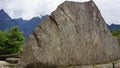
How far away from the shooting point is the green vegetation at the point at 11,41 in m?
34.1

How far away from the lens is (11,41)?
3503cm

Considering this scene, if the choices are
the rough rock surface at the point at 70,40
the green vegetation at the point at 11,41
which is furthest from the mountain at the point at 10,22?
the rough rock surface at the point at 70,40

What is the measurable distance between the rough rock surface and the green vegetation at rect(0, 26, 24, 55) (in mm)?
21029

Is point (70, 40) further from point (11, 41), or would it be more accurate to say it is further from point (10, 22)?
point (10, 22)

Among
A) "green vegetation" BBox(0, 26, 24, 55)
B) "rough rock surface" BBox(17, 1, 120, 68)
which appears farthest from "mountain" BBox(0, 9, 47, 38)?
"rough rock surface" BBox(17, 1, 120, 68)

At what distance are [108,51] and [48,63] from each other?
2798 mm

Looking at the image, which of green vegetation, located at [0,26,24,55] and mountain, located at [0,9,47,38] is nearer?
green vegetation, located at [0,26,24,55]

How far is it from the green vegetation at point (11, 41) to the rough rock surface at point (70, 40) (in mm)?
21029

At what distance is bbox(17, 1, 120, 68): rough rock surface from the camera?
11.8 metres

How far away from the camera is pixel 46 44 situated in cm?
1188

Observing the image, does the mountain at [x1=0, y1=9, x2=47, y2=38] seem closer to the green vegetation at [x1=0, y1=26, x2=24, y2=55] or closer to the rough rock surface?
the green vegetation at [x1=0, y1=26, x2=24, y2=55]

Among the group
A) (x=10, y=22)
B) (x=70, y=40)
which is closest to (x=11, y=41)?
(x=70, y=40)

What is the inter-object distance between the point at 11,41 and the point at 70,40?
23286 millimetres

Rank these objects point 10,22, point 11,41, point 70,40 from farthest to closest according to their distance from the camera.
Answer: point 10,22 < point 11,41 < point 70,40
